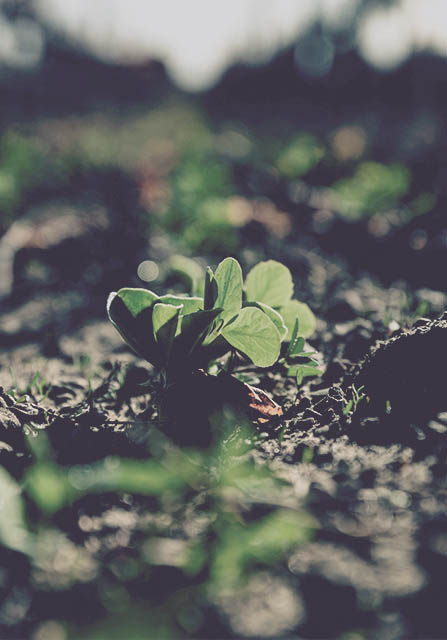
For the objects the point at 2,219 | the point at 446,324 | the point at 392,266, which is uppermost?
the point at 446,324

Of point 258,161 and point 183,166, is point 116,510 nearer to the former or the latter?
point 183,166

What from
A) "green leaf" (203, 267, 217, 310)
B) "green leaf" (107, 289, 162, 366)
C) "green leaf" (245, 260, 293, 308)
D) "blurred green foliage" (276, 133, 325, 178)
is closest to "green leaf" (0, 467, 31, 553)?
"green leaf" (107, 289, 162, 366)

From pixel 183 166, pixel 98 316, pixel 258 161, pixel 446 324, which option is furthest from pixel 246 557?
pixel 258 161

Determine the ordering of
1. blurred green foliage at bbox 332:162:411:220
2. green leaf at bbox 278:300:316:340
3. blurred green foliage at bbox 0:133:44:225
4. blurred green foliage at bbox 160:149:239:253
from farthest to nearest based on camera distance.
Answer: blurred green foliage at bbox 0:133:44:225 < blurred green foliage at bbox 332:162:411:220 < blurred green foliage at bbox 160:149:239:253 < green leaf at bbox 278:300:316:340

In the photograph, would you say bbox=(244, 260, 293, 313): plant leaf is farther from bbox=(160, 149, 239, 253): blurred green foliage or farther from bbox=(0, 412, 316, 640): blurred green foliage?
bbox=(160, 149, 239, 253): blurred green foliage

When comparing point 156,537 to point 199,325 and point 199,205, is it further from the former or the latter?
point 199,205

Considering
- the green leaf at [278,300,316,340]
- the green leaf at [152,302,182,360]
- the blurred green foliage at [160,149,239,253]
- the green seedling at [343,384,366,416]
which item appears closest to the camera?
the green leaf at [152,302,182,360]
